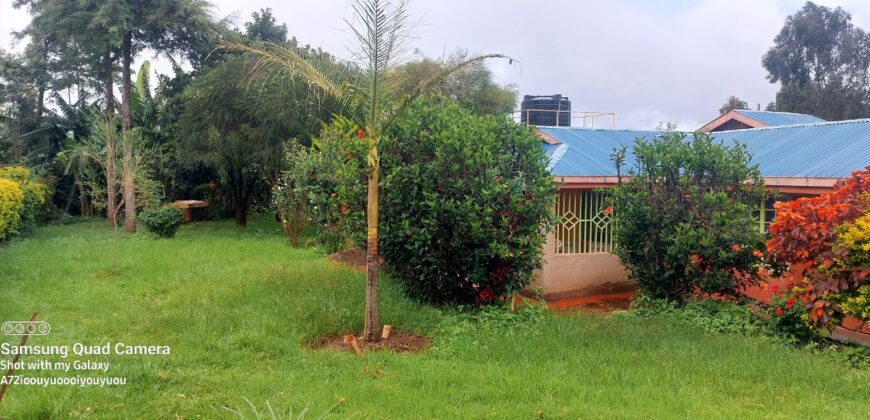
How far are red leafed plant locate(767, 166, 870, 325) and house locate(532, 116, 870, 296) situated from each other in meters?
2.15

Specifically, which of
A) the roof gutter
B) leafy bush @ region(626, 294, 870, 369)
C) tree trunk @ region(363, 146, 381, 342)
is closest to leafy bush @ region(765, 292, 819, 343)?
leafy bush @ region(626, 294, 870, 369)

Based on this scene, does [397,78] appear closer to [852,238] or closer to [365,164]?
[365,164]

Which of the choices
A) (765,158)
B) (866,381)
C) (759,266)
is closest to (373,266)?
Result: (866,381)

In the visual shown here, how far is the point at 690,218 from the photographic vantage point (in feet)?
24.7

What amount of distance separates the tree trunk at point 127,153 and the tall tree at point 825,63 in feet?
94.7

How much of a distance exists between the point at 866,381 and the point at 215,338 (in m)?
5.56

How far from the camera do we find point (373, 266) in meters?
5.73

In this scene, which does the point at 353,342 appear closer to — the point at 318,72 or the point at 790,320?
the point at 318,72

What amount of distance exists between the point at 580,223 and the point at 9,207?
11.9m

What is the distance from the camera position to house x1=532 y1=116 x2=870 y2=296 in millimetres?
8609

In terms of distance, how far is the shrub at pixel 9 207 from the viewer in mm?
12281

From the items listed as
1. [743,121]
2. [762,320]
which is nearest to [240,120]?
[743,121]

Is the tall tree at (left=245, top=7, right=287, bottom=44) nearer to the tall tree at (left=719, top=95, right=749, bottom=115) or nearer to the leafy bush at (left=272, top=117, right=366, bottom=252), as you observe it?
the leafy bush at (left=272, top=117, right=366, bottom=252)

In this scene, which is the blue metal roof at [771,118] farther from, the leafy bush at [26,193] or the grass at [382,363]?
the leafy bush at [26,193]
